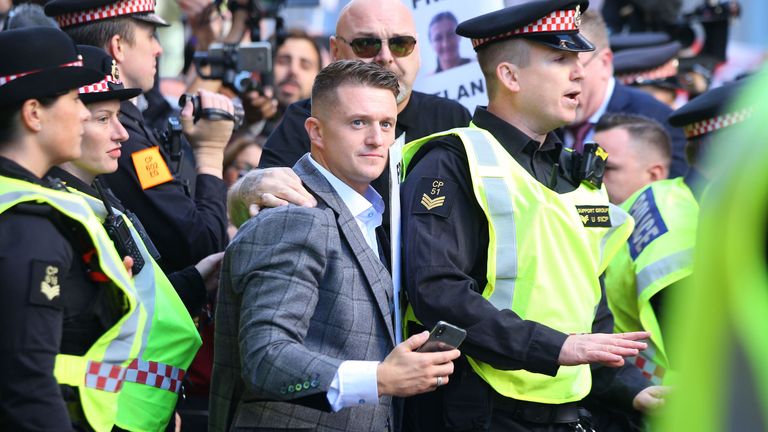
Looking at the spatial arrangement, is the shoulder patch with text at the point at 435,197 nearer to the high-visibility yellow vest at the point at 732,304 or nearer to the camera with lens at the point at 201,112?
the camera with lens at the point at 201,112

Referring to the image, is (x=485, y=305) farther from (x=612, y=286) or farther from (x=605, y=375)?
(x=612, y=286)

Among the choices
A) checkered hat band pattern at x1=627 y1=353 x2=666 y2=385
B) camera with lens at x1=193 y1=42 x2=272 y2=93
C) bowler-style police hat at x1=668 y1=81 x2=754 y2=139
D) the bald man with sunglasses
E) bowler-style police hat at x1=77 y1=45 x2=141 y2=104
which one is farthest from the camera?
camera with lens at x1=193 y1=42 x2=272 y2=93

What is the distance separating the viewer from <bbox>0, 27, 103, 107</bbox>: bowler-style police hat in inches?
133

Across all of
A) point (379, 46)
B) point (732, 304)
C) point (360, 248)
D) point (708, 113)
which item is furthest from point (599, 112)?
point (732, 304)

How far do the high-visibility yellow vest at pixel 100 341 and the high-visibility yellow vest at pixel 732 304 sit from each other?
238cm

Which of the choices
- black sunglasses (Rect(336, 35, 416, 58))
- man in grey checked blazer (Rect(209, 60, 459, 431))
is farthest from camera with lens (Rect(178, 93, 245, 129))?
man in grey checked blazer (Rect(209, 60, 459, 431))

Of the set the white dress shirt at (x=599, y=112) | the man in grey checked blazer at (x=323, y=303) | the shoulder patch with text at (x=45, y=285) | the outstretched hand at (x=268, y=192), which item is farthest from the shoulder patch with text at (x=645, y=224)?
the shoulder patch with text at (x=45, y=285)

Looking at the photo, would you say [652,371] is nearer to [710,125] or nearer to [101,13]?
[710,125]

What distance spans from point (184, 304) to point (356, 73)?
1.14 metres

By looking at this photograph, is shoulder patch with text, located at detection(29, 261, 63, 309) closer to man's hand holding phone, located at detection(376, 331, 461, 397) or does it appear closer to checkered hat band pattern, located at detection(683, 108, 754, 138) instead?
man's hand holding phone, located at detection(376, 331, 461, 397)

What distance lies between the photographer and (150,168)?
4617 millimetres

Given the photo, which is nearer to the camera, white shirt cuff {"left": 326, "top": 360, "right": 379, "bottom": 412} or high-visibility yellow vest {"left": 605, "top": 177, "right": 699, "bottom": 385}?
white shirt cuff {"left": 326, "top": 360, "right": 379, "bottom": 412}

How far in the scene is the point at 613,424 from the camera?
186 inches

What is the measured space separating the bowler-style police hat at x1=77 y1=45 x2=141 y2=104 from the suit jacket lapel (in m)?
0.85
